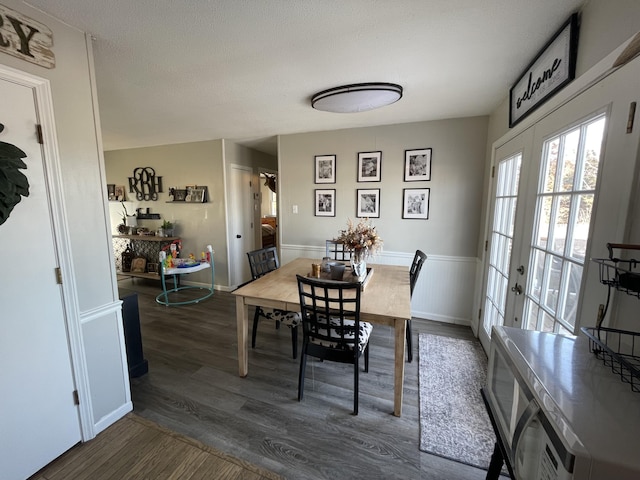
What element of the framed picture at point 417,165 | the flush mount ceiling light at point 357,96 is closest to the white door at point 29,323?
the flush mount ceiling light at point 357,96

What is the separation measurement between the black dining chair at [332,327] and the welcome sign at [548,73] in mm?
1607

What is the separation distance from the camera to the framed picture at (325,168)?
11.5 feet

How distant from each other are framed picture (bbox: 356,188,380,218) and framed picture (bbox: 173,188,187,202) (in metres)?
2.86

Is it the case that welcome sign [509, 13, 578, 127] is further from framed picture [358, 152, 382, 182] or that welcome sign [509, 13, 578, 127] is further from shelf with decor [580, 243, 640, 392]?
framed picture [358, 152, 382, 182]

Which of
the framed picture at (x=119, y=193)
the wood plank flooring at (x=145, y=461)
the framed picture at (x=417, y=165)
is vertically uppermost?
the framed picture at (x=417, y=165)

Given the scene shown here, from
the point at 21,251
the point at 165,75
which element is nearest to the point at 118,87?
the point at 165,75

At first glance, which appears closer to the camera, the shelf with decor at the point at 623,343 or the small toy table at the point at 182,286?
the shelf with decor at the point at 623,343

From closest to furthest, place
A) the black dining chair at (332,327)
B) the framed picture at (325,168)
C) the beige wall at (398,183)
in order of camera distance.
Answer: the black dining chair at (332,327), the beige wall at (398,183), the framed picture at (325,168)

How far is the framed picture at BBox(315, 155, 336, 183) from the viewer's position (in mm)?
3496

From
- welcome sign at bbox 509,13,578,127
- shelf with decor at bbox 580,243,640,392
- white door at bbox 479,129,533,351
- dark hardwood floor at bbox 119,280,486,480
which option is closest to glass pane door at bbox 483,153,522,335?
white door at bbox 479,129,533,351

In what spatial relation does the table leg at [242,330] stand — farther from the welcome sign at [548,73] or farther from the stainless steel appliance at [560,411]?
the welcome sign at [548,73]

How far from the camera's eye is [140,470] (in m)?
1.43

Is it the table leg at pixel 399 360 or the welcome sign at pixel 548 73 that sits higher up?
the welcome sign at pixel 548 73

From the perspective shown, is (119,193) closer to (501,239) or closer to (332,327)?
(332,327)
